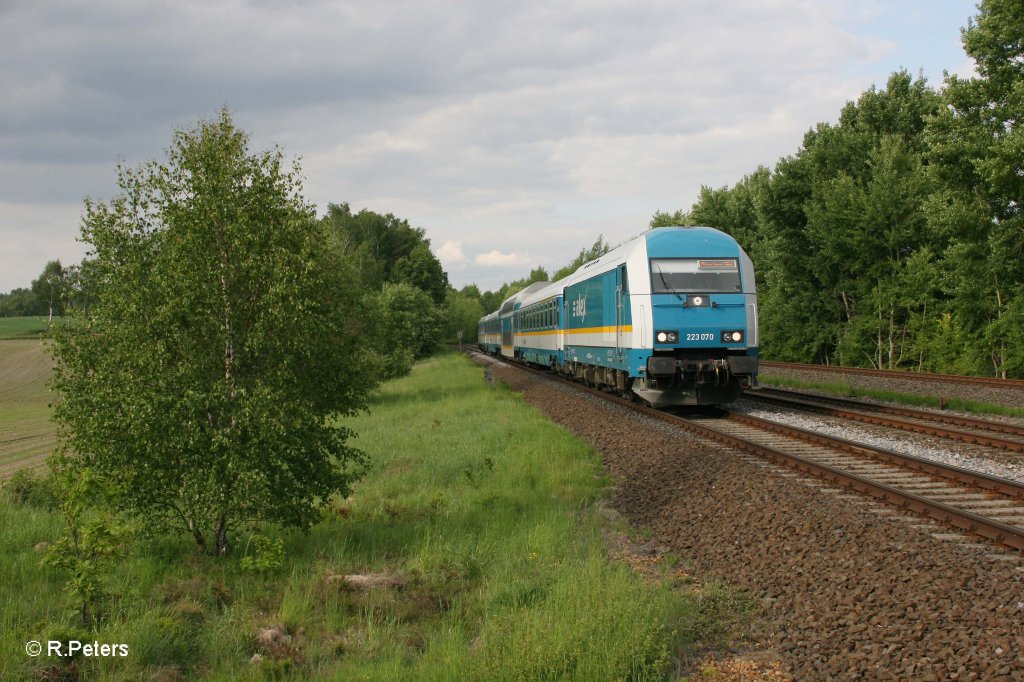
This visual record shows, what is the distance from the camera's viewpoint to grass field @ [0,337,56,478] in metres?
22.0

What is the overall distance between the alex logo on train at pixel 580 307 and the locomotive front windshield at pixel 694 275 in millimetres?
5503

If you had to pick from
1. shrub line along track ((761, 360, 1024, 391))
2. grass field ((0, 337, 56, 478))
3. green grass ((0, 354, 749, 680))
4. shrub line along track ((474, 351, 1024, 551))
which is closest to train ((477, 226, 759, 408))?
shrub line along track ((474, 351, 1024, 551))

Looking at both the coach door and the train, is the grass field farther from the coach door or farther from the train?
the coach door

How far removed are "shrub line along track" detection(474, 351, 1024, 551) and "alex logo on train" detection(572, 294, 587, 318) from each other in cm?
748

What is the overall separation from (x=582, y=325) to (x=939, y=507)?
47.5ft

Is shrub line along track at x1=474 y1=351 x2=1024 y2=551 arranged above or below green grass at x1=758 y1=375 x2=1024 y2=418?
above

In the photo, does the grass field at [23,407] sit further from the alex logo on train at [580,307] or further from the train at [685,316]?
the alex logo on train at [580,307]

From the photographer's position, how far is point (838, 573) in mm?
5840

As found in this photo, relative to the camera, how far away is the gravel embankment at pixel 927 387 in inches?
686

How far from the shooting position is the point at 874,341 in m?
31.2

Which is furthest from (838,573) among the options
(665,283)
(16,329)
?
(16,329)

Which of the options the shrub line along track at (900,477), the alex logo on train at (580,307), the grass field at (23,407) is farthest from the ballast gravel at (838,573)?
the alex logo on train at (580,307)

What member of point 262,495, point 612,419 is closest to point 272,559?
point 262,495

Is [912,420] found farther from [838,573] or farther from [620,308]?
[838,573]
